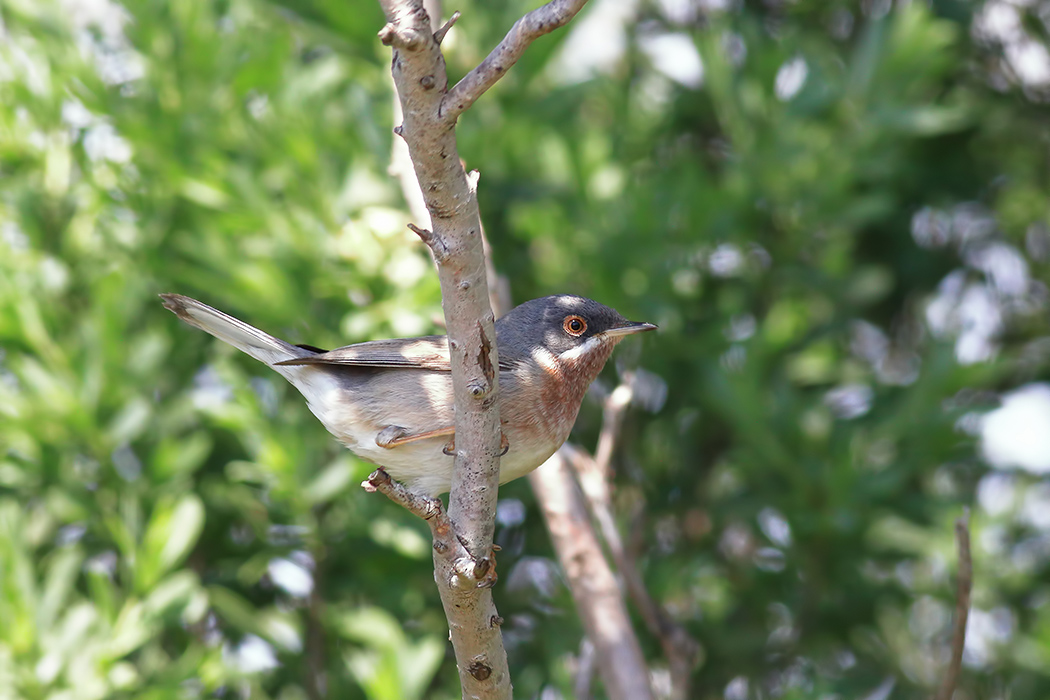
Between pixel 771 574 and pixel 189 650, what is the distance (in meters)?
2.75

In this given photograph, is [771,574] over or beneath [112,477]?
beneath

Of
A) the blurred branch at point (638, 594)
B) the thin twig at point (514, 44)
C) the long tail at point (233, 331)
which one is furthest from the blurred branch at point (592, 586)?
the thin twig at point (514, 44)

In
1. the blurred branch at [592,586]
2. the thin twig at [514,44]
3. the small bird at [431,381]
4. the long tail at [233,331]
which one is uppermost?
the long tail at [233,331]

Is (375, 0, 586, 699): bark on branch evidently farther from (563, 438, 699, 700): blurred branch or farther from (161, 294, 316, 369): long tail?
(161, 294, 316, 369): long tail

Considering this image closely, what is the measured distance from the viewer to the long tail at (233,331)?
3807mm

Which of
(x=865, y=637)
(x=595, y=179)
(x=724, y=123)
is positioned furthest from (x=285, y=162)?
(x=865, y=637)

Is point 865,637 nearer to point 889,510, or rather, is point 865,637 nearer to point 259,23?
point 889,510

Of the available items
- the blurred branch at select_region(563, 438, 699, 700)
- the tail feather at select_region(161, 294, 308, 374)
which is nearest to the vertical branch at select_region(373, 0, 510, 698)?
the blurred branch at select_region(563, 438, 699, 700)

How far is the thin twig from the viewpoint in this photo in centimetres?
216

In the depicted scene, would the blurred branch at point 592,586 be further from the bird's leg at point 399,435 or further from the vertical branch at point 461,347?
the vertical branch at point 461,347

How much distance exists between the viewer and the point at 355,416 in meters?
3.91

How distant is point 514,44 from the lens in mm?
2174

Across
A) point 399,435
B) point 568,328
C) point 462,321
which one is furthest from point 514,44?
point 568,328

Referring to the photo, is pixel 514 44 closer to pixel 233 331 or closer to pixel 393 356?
pixel 393 356
